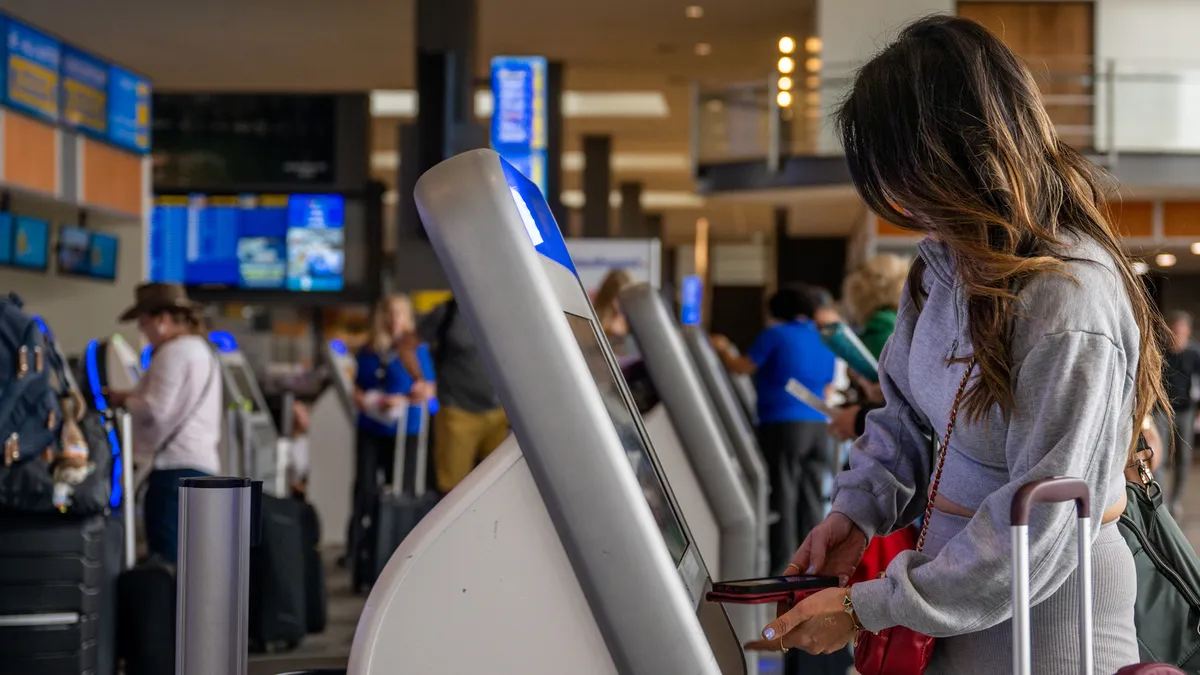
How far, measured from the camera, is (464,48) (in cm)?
1062

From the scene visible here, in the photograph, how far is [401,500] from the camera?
265 inches

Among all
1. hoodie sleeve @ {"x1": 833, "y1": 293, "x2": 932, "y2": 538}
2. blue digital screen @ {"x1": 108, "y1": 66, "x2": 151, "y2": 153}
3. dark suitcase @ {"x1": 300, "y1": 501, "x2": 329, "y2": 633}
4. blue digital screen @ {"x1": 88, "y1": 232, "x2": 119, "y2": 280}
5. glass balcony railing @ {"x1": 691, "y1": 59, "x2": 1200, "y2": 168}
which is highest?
glass balcony railing @ {"x1": 691, "y1": 59, "x2": 1200, "y2": 168}

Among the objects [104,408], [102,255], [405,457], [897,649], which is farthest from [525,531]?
[102,255]

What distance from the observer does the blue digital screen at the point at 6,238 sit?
9.33m

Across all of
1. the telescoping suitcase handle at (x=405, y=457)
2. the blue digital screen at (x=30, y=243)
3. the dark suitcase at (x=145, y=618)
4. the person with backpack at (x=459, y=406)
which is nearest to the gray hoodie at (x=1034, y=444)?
the dark suitcase at (x=145, y=618)

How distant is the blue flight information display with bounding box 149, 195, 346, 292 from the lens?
13.1m

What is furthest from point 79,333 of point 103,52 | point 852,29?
point 852,29

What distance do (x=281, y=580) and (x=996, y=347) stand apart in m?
3.66

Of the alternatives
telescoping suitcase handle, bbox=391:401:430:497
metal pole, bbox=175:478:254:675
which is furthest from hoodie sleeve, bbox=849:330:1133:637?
telescoping suitcase handle, bbox=391:401:430:497

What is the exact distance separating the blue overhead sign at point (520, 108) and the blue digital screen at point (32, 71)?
408 centimetres

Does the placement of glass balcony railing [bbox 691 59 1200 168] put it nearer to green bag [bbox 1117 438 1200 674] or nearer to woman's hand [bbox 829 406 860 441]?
woman's hand [bbox 829 406 860 441]

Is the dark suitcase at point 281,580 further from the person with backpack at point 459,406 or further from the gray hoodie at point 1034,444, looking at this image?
the gray hoodie at point 1034,444

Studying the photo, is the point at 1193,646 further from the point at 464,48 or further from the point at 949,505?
the point at 464,48

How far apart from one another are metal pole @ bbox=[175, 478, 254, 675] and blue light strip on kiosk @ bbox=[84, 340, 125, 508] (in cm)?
235
